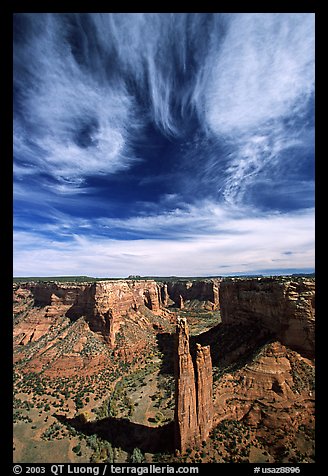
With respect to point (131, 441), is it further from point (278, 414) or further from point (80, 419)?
point (278, 414)

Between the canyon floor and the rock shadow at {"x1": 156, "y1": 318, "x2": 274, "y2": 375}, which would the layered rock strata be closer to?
the canyon floor

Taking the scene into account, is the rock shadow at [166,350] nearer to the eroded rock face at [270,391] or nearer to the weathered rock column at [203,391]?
the eroded rock face at [270,391]

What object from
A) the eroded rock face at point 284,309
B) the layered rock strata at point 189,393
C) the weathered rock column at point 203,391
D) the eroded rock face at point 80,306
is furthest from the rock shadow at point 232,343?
the eroded rock face at point 80,306
